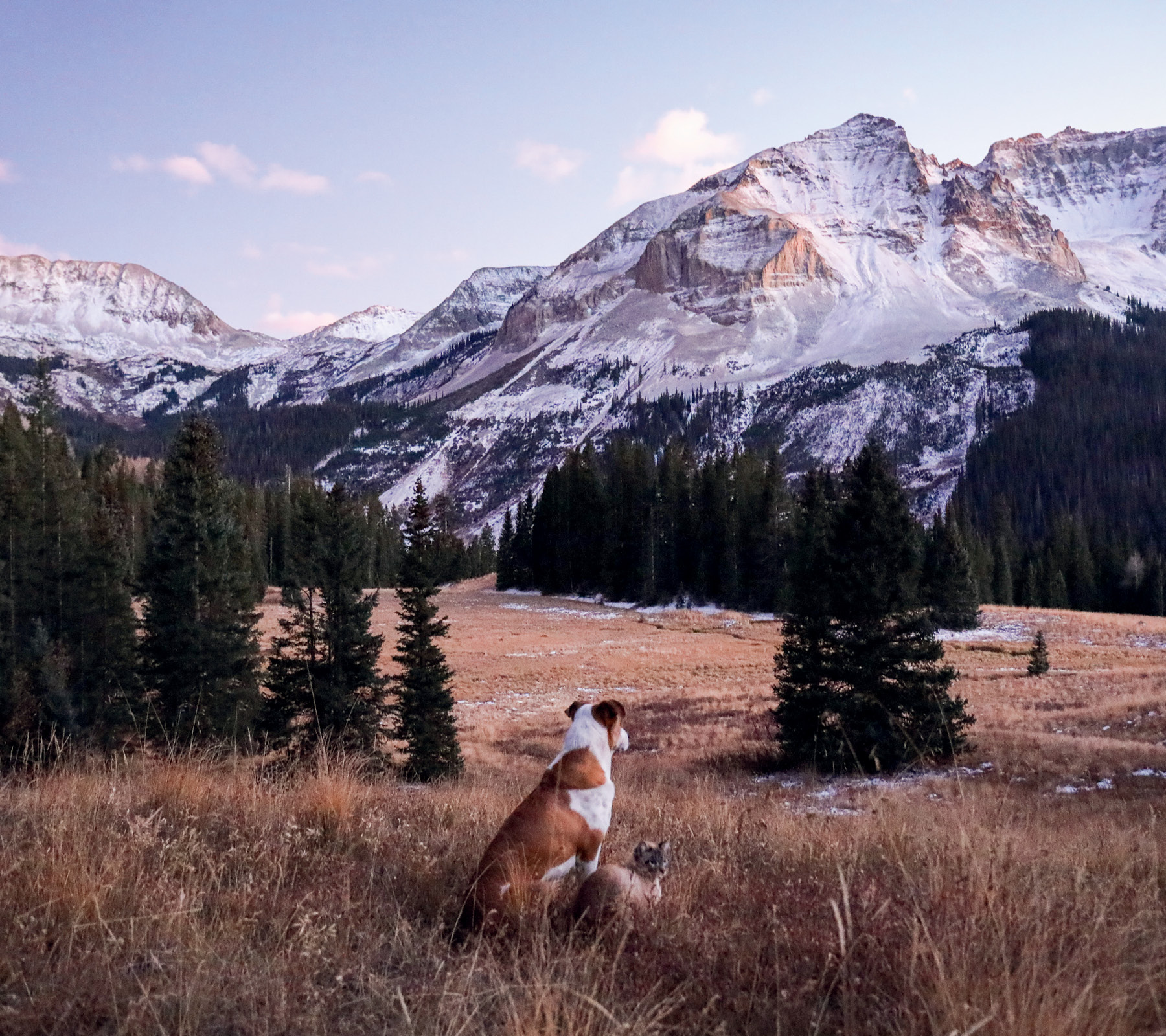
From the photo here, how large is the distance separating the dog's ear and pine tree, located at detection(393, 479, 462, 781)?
1356 cm

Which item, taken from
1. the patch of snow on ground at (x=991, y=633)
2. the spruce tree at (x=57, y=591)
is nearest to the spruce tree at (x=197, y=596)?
the spruce tree at (x=57, y=591)

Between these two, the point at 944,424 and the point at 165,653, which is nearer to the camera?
the point at 165,653

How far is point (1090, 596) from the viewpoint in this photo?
77562mm

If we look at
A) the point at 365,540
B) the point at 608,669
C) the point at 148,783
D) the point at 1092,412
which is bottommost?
the point at 608,669

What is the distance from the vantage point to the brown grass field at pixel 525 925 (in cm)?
264

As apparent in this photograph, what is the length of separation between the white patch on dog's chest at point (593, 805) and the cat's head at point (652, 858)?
0.27m

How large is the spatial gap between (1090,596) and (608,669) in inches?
2500

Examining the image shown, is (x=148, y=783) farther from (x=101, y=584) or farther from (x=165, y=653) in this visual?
(x=101, y=584)

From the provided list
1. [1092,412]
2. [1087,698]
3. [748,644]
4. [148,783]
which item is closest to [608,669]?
[748,644]

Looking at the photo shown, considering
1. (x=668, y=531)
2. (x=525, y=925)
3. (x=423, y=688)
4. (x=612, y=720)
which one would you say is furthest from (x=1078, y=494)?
(x=525, y=925)

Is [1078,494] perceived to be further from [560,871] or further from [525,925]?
[525,925]

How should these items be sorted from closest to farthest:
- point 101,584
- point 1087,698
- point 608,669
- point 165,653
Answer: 1. point 165,653
2. point 1087,698
3. point 101,584
4. point 608,669

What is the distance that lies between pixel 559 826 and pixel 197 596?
21.6 meters

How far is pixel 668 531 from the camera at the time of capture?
7212 cm
